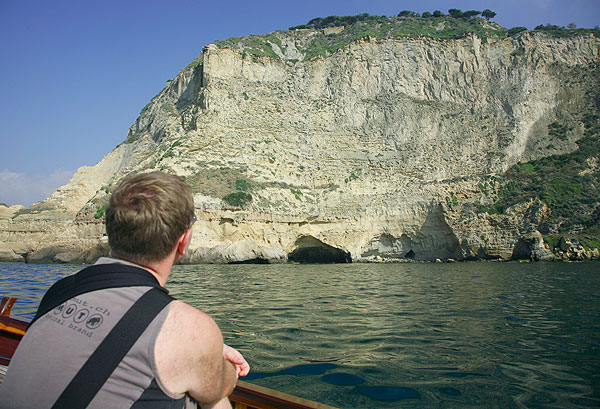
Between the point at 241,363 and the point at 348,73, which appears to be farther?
the point at 348,73

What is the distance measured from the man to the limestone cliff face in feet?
105

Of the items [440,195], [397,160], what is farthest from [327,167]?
[440,195]

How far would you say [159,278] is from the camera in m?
1.83

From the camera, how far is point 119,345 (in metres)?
1.40

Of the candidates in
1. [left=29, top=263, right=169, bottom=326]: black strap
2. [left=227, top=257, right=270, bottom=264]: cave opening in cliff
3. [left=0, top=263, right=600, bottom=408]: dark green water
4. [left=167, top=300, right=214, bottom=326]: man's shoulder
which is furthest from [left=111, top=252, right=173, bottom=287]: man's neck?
[left=227, top=257, right=270, bottom=264]: cave opening in cliff

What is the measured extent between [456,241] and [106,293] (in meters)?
40.6

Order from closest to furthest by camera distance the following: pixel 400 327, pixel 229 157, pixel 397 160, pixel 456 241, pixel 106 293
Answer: pixel 106 293 → pixel 400 327 → pixel 456 241 → pixel 229 157 → pixel 397 160

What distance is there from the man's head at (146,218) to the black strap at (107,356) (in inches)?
13.8

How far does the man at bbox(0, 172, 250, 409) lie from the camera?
1.37 m

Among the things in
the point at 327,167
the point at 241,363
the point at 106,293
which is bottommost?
the point at 241,363

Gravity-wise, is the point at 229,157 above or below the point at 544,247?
above

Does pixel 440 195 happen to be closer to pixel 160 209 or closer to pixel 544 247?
pixel 544 247

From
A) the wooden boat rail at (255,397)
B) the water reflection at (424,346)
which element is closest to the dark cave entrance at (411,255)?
the water reflection at (424,346)

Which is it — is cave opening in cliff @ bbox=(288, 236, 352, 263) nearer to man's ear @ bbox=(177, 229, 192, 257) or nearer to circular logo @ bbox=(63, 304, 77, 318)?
man's ear @ bbox=(177, 229, 192, 257)
